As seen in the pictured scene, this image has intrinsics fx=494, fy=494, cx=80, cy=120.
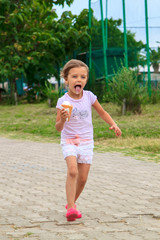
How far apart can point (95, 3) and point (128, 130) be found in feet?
33.6

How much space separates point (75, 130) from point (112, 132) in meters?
7.96

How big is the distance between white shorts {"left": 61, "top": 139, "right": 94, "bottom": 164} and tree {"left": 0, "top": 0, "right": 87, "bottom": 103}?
19757 mm

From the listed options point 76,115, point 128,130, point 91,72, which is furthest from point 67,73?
point 91,72

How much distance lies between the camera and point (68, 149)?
15.1 ft

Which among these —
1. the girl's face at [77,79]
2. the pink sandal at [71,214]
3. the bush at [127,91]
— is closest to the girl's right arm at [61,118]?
the girl's face at [77,79]

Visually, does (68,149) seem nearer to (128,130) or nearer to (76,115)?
(76,115)

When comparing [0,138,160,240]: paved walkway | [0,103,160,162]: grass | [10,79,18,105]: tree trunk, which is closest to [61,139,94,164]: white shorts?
[0,138,160,240]: paved walkway

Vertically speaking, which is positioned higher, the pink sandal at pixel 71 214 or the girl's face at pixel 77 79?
the girl's face at pixel 77 79

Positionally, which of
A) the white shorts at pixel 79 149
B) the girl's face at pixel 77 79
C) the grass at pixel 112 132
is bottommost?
the grass at pixel 112 132

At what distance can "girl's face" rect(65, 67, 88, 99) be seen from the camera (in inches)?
178

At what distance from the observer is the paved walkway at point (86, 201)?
13.7 feet

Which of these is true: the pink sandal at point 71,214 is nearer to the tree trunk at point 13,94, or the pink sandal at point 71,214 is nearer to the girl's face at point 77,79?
the girl's face at point 77,79

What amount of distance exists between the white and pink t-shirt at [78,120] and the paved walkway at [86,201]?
0.79 m

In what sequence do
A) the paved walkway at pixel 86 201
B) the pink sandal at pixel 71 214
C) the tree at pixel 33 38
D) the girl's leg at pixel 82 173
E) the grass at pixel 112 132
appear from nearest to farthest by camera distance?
1. the paved walkway at pixel 86 201
2. the pink sandal at pixel 71 214
3. the girl's leg at pixel 82 173
4. the grass at pixel 112 132
5. the tree at pixel 33 38
